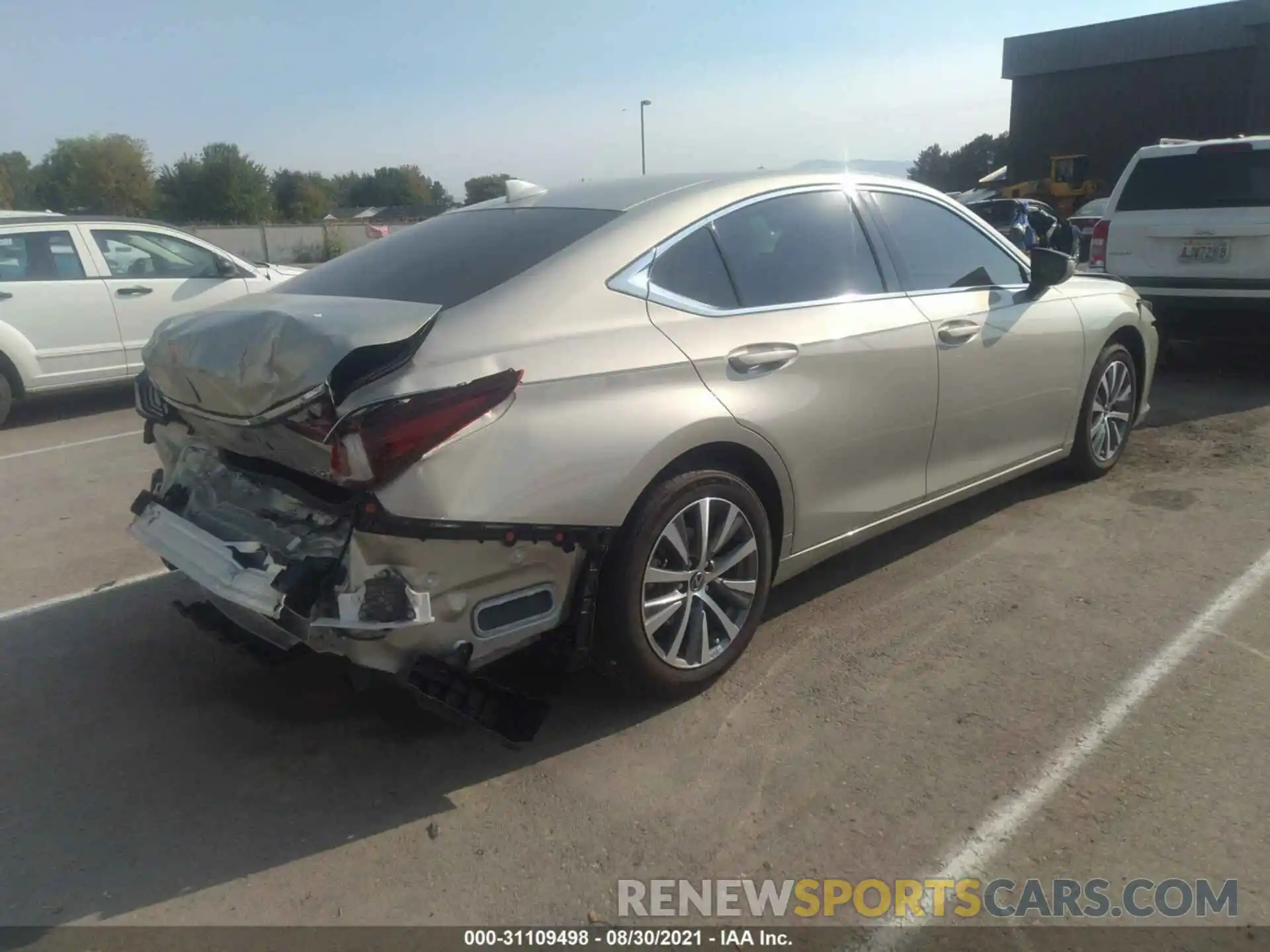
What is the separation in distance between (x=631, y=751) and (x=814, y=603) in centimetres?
134

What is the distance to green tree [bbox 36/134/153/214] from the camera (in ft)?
218

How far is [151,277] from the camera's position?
9.00 metres

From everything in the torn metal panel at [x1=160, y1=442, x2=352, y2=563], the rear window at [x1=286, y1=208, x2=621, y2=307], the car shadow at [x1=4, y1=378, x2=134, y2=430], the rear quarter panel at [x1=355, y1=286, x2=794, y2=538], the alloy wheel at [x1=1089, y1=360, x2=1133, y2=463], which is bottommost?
the car shadow at [x1=4, y1=378, x2=134, y2=430]

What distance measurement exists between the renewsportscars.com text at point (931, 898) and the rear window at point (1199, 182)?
6973 millimetres

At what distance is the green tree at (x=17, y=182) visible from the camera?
58.5 meters

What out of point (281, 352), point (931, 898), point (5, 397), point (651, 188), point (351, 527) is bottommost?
point (931, 898)

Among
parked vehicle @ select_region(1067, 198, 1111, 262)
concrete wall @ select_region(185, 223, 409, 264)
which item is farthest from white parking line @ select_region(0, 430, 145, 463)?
concrete wall @ select_region(185, 223, 409, 264)

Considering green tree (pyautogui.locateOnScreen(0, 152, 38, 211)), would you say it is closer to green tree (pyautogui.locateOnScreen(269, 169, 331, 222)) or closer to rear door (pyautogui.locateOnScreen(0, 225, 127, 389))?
green tree (pyautogui.locateOnScreen(269, 169, 331, 222))

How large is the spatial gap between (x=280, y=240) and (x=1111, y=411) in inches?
1506

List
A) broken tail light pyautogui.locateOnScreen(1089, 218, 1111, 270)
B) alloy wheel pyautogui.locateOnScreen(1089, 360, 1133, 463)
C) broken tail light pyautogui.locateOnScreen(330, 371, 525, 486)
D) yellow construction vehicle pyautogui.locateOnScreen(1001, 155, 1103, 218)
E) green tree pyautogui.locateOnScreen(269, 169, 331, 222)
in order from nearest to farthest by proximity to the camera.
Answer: broken tail light pyautogui.locateOnScreen(330, 371, 525, 486) → alloy wheel pyautogui.locateOnScreen(1089, 360, 1133, 463) → broken tail light pyautogui.locateOnScreen(1089, 218, 1111, 270) → yellow construction vehicle pyautogui.locateOnScreen(1001, 155, 1103, 218) → green tree pyautogui.locateOnScreen(269, 169, 331, 222)

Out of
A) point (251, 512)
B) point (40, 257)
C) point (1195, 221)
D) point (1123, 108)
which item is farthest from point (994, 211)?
point (1123, 108)

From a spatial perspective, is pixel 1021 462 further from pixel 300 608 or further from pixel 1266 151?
pixel 1266 151

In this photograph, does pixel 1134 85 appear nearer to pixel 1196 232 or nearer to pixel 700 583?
pixel 1196 232

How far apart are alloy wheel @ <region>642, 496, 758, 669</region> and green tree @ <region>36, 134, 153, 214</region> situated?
71.2 meters
